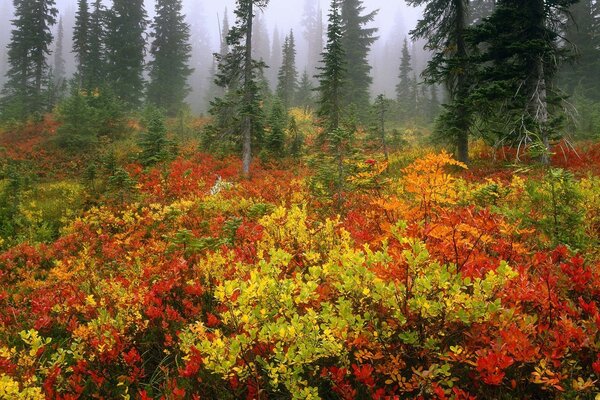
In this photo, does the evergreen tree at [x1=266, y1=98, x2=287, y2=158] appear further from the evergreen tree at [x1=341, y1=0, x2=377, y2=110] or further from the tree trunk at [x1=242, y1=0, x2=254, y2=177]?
the evergreen tree at [x1=341, y1=0, x2=377, y2=110]

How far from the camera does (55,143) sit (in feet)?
69.3

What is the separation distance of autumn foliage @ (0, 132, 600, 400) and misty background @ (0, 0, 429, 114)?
3535 inches

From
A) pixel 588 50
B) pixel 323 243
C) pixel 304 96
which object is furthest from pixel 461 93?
pixel 304 96

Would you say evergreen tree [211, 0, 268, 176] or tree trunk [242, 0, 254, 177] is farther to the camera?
evergreen tree [211, 0, 268, 176]

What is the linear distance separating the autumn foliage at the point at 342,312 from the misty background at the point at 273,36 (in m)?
89.8

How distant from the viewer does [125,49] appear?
33656mm

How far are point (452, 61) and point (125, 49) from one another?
33.2 meters

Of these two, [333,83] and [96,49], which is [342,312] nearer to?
[333,83]

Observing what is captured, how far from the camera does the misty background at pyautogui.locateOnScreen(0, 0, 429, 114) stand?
327 feet

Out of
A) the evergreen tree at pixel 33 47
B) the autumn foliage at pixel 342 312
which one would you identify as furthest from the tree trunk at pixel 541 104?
the evergreen tree at pixel 33 47

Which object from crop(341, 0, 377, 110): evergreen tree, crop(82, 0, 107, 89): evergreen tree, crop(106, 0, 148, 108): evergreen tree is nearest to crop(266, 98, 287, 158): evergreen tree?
crop(341, 0, 377, 110): evergreen tree

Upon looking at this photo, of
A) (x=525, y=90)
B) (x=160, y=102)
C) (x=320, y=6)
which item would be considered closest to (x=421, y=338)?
(x=525, y=90)

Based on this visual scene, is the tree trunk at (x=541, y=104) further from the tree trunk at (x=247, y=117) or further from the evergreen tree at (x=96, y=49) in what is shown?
the evergreen tree at (x=96, y=49)

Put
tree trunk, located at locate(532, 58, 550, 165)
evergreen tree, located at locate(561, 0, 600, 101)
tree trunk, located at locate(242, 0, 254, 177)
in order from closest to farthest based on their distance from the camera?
tree trunk, located at locate(532, 58, 550, 165) < tree trunk, located at locate(242, 0, 254, 177) < evergreen tree, located at locate(561, 0, 600, 101)
